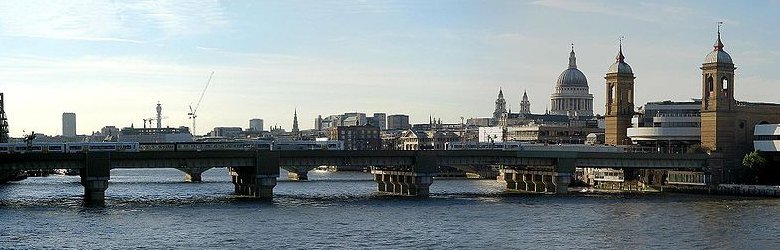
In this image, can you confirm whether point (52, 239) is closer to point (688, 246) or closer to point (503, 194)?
point (688, 246)

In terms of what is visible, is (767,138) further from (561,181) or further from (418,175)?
(418,175)

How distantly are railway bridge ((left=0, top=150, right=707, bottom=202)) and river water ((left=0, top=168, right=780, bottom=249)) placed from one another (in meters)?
4.41

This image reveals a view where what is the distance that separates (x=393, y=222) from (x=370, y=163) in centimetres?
5216

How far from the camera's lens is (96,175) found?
150m

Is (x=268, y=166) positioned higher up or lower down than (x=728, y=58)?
lower down

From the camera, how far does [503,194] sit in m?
176

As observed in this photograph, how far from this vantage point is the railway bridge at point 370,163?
5940 inches

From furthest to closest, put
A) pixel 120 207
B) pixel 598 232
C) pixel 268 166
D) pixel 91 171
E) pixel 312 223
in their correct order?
pixel 268 166 < pixel 91 171 < pixel 120 207 < pixel 312 223 < pixel 598 232

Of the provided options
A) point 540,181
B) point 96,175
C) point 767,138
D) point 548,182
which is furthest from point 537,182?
point 96,175

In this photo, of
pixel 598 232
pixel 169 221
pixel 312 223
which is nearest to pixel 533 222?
pixel 598 232

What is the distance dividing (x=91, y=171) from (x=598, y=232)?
71.6m

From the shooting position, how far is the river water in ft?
326

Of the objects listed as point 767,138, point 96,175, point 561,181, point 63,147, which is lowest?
point 561,181

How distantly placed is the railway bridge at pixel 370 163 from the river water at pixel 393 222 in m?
4.41
